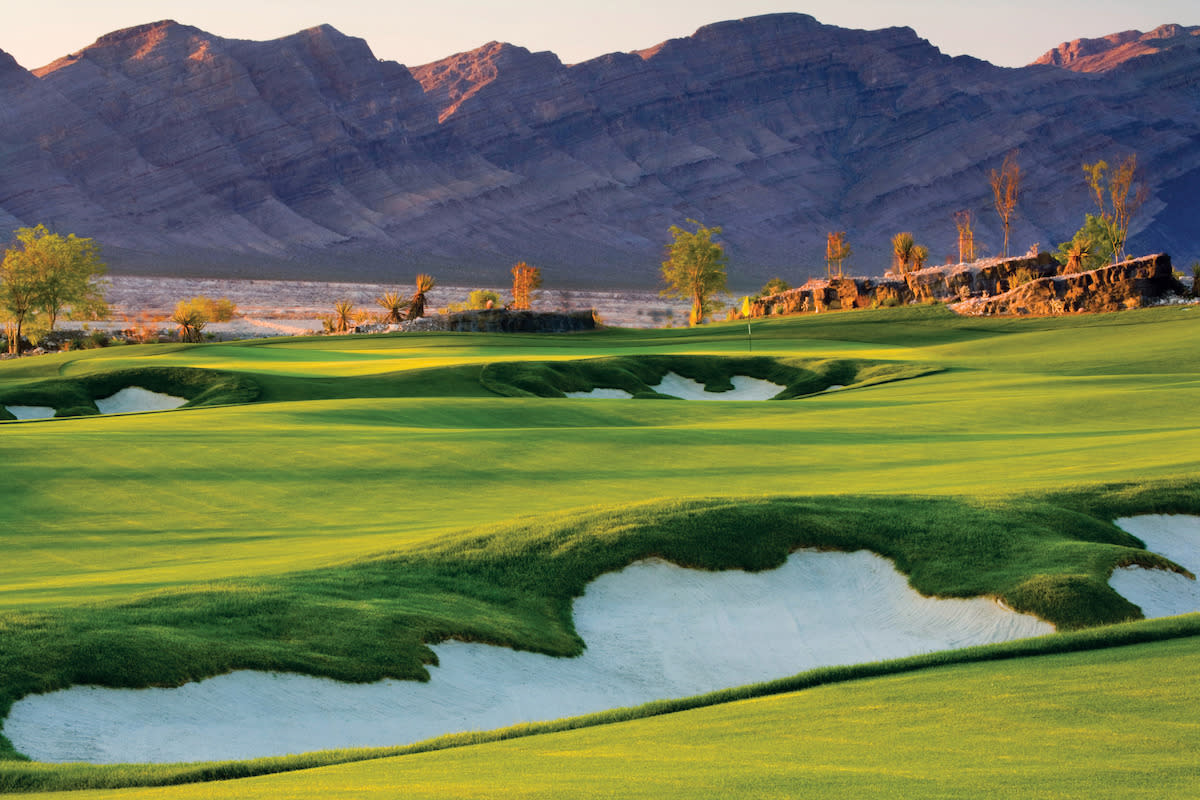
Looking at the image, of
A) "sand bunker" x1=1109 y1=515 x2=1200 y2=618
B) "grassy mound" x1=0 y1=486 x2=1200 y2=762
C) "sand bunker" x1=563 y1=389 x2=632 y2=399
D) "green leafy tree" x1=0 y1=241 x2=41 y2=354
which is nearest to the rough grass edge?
"grassy mound" x1=0 y1=486 x2=1200 y2=762

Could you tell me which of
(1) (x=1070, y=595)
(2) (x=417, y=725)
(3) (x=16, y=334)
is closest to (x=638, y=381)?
(1) (x=1070, y=595)

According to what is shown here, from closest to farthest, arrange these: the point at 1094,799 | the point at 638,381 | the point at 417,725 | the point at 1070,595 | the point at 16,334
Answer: the point at 1094,799, the point at 417,725, the point at 1070,595, the point at 638,381, the point at 16,334

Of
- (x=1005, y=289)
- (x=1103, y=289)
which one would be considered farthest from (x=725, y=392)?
(x=1005, y=289)

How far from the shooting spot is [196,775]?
8883mm

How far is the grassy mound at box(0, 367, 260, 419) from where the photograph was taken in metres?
39.6

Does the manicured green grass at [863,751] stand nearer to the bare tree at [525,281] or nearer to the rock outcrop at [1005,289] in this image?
the rock outcrop at [1005,289]

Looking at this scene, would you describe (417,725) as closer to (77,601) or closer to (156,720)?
(156,720)

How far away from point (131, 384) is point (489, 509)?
27797 mm

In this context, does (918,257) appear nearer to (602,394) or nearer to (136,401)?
(602,394)

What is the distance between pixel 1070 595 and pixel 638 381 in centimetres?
3304

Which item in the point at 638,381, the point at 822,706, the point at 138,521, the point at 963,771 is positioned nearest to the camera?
the point at 963,771

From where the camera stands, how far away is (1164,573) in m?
16.4

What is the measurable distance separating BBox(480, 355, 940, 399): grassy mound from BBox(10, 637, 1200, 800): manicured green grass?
108 feet

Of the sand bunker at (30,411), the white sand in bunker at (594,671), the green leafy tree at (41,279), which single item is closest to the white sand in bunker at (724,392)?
the sand bunker at (30,411)
